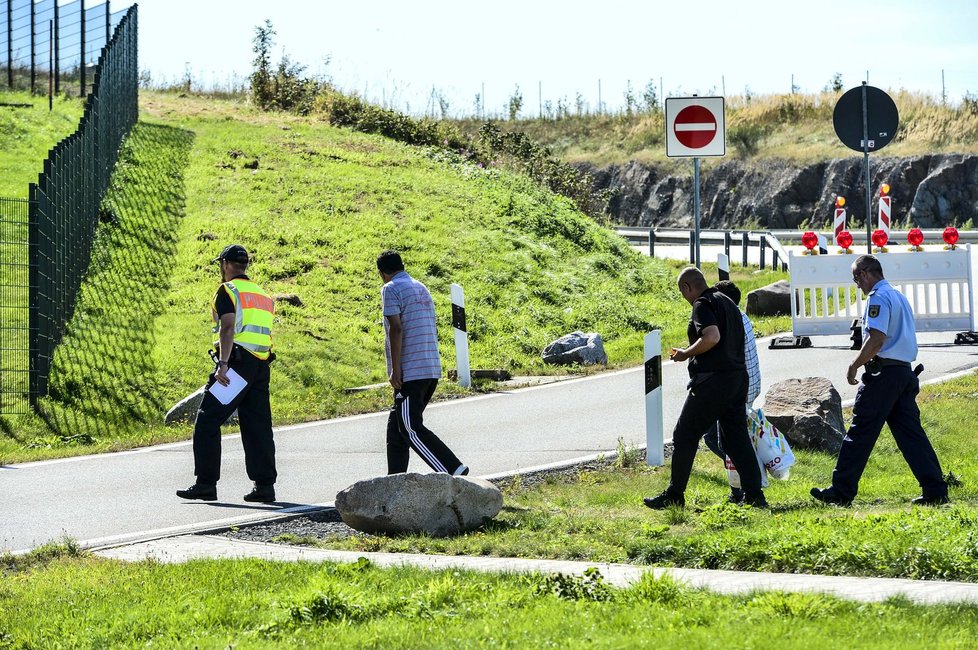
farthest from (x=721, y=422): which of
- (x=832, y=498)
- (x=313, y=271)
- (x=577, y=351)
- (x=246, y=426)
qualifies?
(x=313, y=271)

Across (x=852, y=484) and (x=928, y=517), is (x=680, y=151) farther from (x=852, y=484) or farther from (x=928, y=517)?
(x=928, y=517)

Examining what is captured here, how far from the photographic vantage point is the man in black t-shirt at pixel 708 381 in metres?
9.43

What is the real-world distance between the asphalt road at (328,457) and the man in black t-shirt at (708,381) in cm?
236

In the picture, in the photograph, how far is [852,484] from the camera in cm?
961

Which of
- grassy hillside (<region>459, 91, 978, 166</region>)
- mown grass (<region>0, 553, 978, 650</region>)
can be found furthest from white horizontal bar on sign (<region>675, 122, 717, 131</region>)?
grassy hillside (<region>459, 91, 978, 166</region>)

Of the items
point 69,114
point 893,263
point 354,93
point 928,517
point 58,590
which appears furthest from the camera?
point 354,93

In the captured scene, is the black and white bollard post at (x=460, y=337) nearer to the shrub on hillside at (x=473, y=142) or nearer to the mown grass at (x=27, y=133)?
the mown grass at (x=27, y=133)


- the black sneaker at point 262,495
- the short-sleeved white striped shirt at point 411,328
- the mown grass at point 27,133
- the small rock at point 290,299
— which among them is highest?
the mown grass at point 27,133

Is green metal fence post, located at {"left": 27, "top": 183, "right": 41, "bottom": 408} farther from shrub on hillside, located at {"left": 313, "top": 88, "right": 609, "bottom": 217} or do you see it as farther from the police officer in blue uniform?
shrub on hillside, located at {"left": 313, "top": 88, "right": 609, "bottom": 217}

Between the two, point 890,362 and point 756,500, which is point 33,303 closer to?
point 756,500

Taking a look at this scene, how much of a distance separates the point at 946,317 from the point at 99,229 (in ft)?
47.7

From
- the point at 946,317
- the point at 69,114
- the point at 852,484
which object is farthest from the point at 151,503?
the point at 69,114

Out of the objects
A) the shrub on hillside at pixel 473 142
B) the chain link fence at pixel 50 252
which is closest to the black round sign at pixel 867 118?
the chain link fence at pixel 50 252

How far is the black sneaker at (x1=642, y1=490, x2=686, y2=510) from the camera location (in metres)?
9.48
